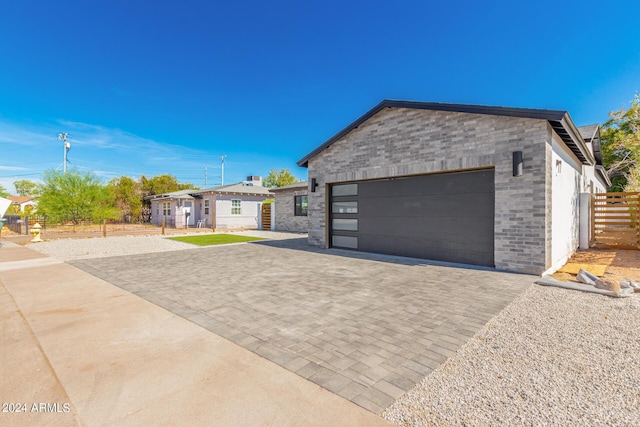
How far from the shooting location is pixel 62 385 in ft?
7.87

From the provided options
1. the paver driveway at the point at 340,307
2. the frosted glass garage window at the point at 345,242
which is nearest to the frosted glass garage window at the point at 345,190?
the frosted glass garage window at the point at 345,242

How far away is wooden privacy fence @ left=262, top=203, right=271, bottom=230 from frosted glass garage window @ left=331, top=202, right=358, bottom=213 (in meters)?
10.3

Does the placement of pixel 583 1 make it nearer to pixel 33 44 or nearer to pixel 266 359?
pixel 266 359

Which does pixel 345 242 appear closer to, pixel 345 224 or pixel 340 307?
pixel 345 224

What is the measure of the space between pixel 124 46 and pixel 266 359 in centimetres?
1904

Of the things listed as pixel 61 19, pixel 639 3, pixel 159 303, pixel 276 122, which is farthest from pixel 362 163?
pixel 276 122

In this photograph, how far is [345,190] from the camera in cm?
1064

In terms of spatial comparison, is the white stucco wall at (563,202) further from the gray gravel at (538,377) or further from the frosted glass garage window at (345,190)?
the frosted glass garage window at (345,190)

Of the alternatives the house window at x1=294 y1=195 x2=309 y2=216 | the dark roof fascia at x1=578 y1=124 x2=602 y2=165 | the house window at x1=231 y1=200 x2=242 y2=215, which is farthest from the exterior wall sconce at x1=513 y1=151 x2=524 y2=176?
the house window at x1=231 y1=200 x2=242 y2=215

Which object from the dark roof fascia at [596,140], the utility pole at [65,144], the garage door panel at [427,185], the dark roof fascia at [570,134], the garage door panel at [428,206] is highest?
the utility pole at [65,144]

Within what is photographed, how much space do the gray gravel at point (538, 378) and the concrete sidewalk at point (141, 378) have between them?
0.56 metres

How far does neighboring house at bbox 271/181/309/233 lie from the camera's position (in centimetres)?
1819

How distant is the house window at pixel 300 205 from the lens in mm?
18156

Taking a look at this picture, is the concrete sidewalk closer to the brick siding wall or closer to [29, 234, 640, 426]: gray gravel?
[29, 234, 640, 426]: gray gravel
